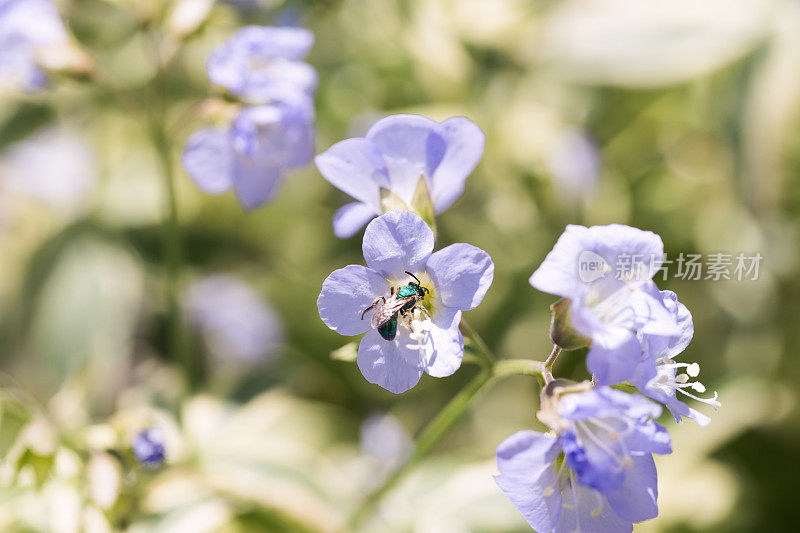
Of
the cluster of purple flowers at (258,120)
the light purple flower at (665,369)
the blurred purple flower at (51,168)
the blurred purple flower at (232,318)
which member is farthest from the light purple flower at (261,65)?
the blurred purple flower at (51,168)

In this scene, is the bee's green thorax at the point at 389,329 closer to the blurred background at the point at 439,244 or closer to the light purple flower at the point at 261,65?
the light purple flower at the point at 261,65

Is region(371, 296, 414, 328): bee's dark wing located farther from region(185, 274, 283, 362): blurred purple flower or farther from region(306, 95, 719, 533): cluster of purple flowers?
region(185, 274, 283, 362): blurred purple flower

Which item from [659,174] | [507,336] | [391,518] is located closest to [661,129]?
[659,174]

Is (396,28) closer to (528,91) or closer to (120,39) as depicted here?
(528,91)

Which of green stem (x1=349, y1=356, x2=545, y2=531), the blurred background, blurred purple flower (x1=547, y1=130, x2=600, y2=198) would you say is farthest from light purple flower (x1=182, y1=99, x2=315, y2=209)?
blurred purple flower (x1=547, y1=130, x2=600, y2=198)

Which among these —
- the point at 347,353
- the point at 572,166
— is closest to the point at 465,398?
the point at 347,353
